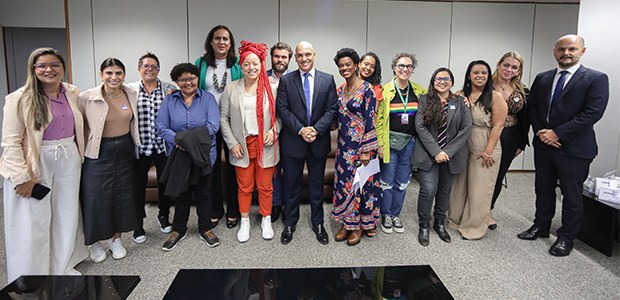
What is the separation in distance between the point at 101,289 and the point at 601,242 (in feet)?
11.5

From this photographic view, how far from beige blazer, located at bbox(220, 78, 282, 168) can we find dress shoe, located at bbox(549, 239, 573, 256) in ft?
7.64

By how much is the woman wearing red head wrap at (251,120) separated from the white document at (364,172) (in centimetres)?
67

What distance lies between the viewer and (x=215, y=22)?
5145 mm

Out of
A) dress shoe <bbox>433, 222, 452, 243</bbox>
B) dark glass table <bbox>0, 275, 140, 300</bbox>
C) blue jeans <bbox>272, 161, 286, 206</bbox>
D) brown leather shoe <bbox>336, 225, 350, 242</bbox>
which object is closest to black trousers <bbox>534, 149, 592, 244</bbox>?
dress shoe <bbox>433, 222, 452, 243</bbox>

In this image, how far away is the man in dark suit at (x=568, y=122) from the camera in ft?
9.23

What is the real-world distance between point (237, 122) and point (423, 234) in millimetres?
1806

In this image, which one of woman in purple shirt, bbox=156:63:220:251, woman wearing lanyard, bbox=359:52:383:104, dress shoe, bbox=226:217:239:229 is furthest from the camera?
dress shoe, bbox=226:217:239:229

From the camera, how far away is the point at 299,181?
10.3ft

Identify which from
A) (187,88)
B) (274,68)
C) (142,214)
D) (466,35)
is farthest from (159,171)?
(466,35)

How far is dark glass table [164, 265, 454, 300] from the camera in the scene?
161cm

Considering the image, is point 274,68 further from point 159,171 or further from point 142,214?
point 142,214

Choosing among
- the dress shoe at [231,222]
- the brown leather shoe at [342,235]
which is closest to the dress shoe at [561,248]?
the brown leather shoe at [342,235]

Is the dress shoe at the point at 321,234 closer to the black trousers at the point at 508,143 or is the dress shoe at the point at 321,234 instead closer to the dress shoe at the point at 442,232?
the dress shoe at the point at 442,232

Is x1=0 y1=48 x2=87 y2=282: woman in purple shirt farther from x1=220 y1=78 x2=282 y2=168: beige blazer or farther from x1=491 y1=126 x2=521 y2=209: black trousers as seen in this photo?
x1=491 y1=126 x2=521 y2=209: black trousers
